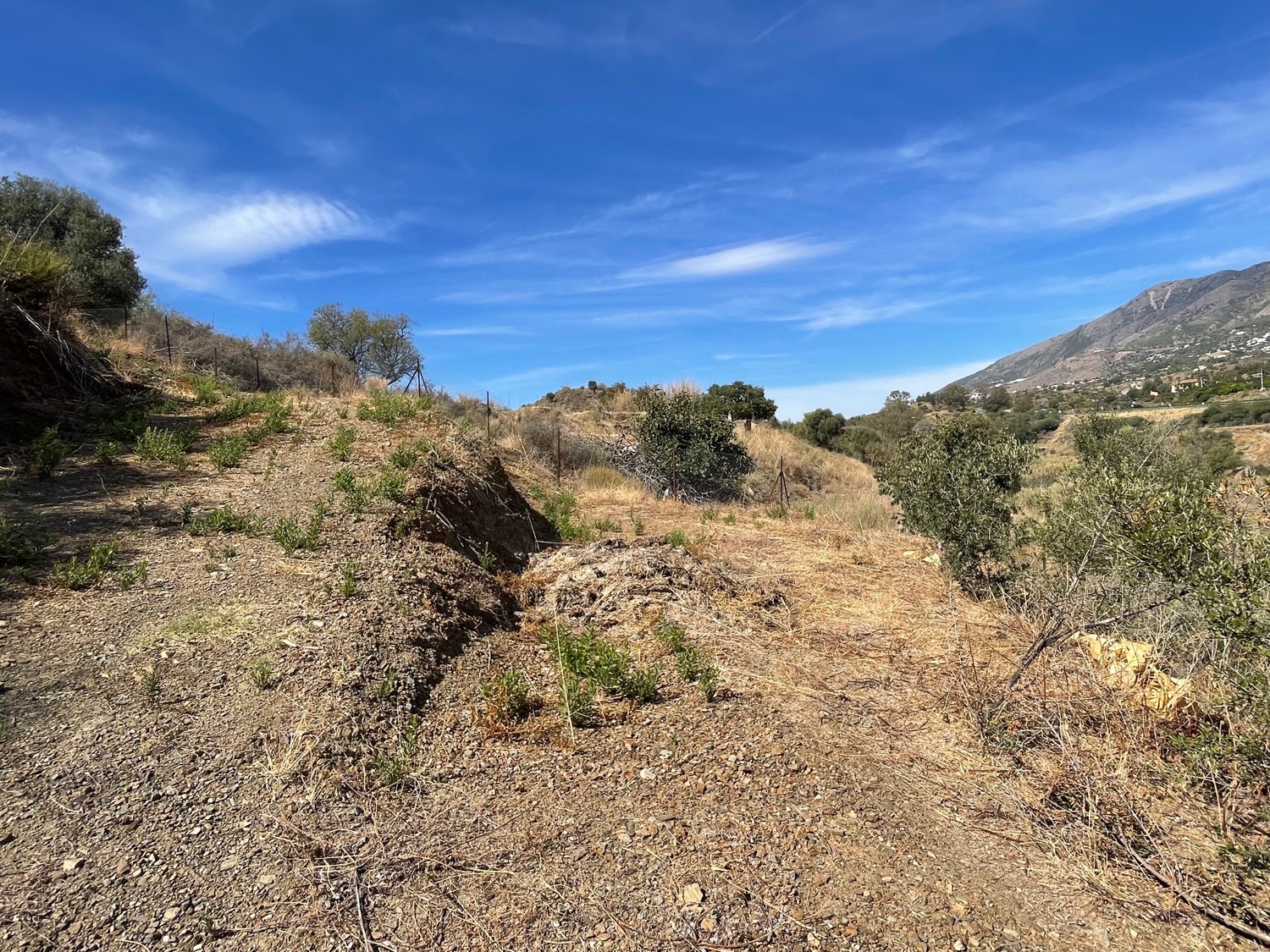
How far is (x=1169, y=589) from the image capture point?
11.3 ft

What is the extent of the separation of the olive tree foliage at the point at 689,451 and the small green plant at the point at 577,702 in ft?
36.0

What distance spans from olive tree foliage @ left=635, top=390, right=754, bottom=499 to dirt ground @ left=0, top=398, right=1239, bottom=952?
942 centimetres

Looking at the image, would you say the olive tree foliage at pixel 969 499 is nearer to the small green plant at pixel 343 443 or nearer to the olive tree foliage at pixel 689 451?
the small green plant at pixel 343 443

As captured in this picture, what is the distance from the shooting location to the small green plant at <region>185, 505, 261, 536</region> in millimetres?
5105

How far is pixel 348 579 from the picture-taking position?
4.54 metres

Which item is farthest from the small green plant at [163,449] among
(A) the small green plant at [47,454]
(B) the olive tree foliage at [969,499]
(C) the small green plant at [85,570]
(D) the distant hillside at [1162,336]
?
(D) the distant hillside at [1162,336]

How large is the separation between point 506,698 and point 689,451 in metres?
11.5

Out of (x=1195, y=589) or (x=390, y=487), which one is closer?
(x=1195, y=589)

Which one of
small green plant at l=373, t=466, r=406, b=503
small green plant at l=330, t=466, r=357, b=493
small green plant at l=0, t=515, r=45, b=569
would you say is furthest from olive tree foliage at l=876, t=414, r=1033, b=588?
small green plant at l=0, t=515, r=45, b=569

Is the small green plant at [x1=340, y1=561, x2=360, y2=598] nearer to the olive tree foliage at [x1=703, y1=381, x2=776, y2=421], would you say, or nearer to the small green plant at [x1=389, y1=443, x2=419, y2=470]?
the small green plant at [x1=389, y1=443, x2=419, y2=470]

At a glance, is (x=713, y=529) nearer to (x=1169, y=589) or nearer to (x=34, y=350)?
(x=1169, y=589)

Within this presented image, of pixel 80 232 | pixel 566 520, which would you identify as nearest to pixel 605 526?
pixel 566 520

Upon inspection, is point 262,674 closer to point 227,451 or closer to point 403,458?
point 403,458

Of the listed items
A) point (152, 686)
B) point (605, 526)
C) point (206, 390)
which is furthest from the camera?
point (605, 526)
